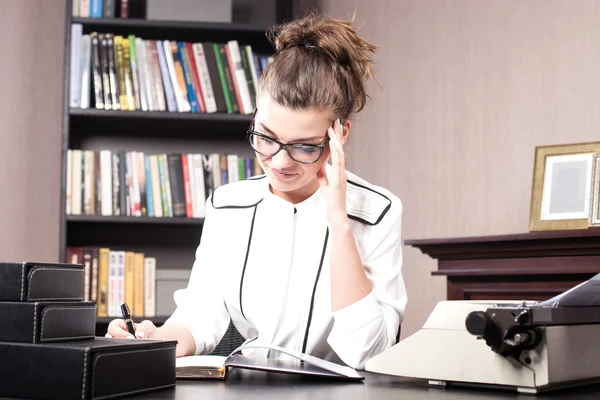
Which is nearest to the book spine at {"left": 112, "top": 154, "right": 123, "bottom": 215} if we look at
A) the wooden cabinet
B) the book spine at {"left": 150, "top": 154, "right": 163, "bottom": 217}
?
the book spine at {"left": 150, "top": 154, "right": 163, "bottom": 217}

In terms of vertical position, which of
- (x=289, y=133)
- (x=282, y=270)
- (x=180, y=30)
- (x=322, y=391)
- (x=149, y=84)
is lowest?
(x=322, y=391)

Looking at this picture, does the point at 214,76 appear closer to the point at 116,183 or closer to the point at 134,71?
the point at 134,71

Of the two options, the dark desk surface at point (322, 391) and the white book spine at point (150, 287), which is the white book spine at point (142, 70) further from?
the dark desk surface at point (322, 391)

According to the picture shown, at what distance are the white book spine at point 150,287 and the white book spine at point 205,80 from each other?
2.01 ft

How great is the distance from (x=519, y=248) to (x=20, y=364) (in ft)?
4.76

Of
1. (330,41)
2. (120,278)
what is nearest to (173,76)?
(120,278)

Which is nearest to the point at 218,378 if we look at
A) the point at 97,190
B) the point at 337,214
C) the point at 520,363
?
the point at 520,363

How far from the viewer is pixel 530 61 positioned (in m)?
2.53

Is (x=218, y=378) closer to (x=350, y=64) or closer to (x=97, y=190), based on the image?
(x=350, y=64)

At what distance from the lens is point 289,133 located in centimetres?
147

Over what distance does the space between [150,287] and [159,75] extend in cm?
79

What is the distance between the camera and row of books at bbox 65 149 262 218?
283 centimetres

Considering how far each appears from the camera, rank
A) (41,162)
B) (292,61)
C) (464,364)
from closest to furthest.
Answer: (464,364) < (292,61) < (41,162)

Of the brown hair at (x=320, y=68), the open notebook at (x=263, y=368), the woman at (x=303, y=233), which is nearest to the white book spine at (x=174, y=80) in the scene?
the woman at (x=303, y=233)
